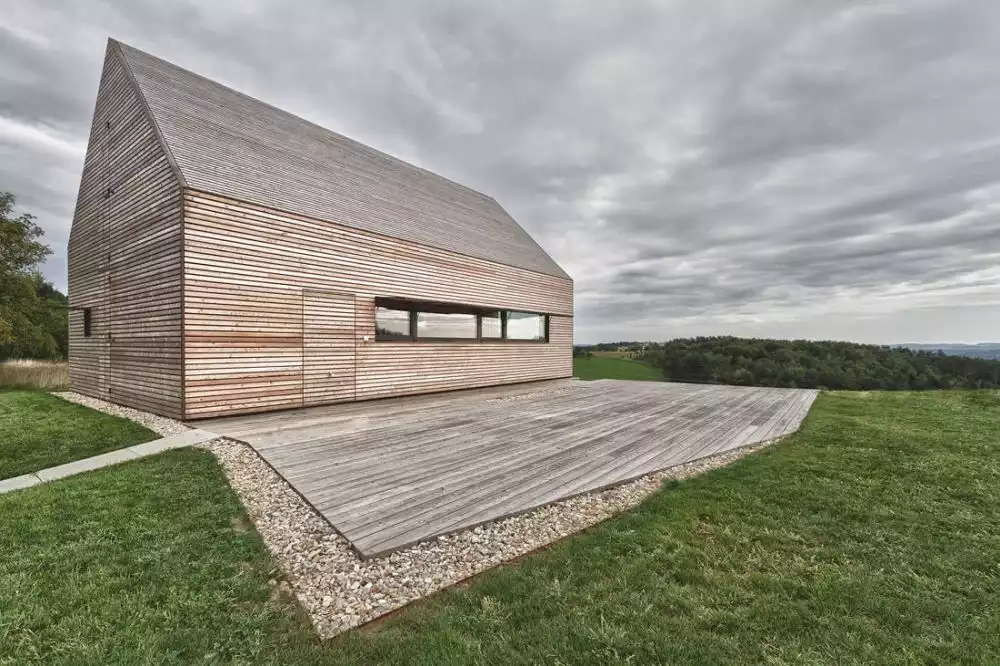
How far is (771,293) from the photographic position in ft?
68.8

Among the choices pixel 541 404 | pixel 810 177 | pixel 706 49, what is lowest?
pixel 541 404

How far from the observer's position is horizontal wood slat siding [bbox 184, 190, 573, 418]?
258 inches

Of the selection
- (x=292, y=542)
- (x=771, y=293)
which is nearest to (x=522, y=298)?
(x=292, y=542)

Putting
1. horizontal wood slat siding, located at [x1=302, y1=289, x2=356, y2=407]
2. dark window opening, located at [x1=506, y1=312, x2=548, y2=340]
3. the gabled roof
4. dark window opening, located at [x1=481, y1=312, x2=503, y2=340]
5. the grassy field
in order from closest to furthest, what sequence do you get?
1. the gabled roof
2. horizontal wood slat siding, located at [x1=302, y1=289, x2=356, y2=407]
3. the grassy field
4. dark window opening, located at [x1=481, y1=312, x2=503, y2=340]
5. dark window opening, located at [x1=506, y1=312, x2=548, y2=340]

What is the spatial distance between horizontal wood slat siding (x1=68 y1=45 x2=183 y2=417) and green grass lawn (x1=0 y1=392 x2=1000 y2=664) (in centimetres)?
402

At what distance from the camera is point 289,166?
884cm

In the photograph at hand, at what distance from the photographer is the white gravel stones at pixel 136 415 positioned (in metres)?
5.97

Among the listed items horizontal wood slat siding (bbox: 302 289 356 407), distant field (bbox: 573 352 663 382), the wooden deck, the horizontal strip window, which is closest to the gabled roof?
the horizontal strip window

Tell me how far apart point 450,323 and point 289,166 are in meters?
5.36

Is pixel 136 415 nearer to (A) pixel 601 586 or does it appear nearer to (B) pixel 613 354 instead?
(A) pixel 601 586

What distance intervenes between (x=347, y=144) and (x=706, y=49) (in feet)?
31.5

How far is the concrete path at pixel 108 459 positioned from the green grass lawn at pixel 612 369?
1272cm

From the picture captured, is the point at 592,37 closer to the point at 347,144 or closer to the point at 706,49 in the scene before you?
the point at 706,49

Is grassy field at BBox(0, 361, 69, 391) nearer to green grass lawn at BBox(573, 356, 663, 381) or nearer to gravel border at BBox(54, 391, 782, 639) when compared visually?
gravel border at BBox(54, 391, 782, 639)
